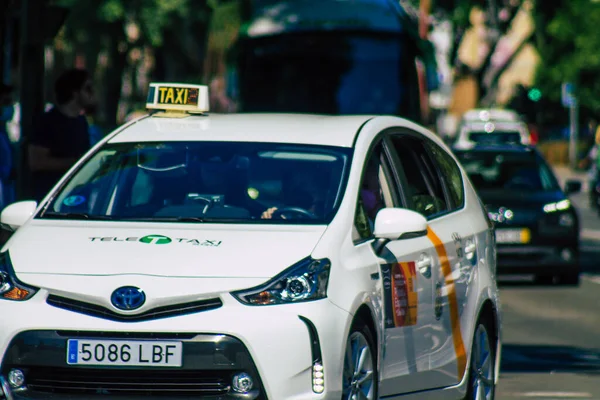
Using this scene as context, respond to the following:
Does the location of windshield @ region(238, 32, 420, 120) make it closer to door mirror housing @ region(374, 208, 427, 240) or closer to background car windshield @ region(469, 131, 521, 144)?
background car windshield @ region(469, 131, 521, 144)

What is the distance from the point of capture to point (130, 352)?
6309 millimetres

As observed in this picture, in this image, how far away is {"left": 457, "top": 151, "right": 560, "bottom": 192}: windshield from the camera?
18.4 m

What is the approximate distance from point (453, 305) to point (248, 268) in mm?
1762

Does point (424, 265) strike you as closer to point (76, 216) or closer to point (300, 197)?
point (300, 197)

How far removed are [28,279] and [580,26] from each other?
225ft

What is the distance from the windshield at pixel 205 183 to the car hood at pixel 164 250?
224 mm

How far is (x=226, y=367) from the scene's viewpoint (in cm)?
632

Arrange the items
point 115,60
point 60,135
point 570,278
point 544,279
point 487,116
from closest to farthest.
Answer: point 60,135 < point 570,278 < point 544,279 < point 115,60 < point 487,116

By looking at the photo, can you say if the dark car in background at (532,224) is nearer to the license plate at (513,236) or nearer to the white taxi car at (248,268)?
the license plate at (513,236)

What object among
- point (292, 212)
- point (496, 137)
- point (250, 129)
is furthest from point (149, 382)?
point (496, 137)

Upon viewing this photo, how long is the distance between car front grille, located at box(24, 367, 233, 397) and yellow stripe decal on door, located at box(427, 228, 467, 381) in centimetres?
174

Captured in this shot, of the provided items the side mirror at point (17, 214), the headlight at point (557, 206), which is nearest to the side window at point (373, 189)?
the side mirror at point (17, 214)

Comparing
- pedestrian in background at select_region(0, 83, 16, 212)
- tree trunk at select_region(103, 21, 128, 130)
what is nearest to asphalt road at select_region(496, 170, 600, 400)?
pedestrian in background at select_region(0, 83, 16, 212)

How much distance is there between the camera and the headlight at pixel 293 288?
6355 mm
